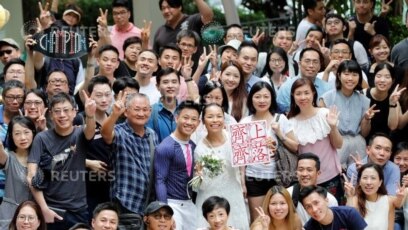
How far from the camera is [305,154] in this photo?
8453 mm

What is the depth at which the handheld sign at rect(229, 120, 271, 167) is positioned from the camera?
8289 millimetres

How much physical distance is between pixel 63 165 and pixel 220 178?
119 cm

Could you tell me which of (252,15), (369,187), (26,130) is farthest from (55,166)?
(252,15)

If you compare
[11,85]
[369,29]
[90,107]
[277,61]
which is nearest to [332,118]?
[277,61]

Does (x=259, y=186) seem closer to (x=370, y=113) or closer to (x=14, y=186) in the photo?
(x=370, y=113)

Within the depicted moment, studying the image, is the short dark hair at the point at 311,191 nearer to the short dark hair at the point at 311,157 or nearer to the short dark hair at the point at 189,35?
the short dark hair at the point at 311,157

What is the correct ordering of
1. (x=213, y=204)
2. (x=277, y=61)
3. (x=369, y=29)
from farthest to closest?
1. (x=369, y=29)
2. (x=277, y=61)
3. (x=213, y=204)

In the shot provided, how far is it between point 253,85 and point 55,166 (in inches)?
72.2

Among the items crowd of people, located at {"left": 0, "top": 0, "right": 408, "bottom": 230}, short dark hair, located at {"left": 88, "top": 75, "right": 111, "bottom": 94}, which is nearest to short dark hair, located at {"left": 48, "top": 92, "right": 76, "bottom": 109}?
crowd of people, located at {"left": 0, "top": 0, "right": 408, "bottom": 230}

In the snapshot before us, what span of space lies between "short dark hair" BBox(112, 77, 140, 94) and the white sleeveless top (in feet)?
6.82

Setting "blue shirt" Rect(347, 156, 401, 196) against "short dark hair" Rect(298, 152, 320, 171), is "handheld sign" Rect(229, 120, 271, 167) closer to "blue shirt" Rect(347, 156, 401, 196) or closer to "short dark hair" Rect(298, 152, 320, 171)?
"short dark hair" Rect(298, 152, 320, 171)

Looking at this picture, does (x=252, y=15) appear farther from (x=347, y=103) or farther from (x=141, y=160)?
(x=141, y=160)

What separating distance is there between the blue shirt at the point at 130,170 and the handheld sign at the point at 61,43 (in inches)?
60.1

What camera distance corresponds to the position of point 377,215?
8.48 m
